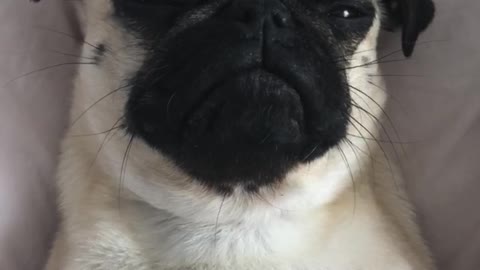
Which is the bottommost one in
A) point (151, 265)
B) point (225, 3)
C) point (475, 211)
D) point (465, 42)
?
point (475, 211)

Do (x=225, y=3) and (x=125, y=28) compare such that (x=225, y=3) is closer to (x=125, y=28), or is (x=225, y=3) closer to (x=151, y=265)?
(x=125, y=28)

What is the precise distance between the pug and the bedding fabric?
0.09m

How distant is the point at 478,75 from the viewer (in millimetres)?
1442

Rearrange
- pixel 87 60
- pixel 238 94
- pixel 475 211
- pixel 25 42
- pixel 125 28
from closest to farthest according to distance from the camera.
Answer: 1. pixel 238 94
2. pixel 125 28
3. pixel 87 60
4. pixel 475 211
5. pixel 25 42

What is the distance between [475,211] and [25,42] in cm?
110

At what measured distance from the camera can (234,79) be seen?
3.15 feet

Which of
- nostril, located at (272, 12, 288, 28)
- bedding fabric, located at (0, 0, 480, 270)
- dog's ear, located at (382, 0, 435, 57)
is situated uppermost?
nostril, located at (272, 12, 288, 28)

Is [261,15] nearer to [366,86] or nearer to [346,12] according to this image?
[346,12]

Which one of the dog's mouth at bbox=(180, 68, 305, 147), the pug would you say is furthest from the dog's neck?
the dog's mouth at bbox=(180, 68, 305, 147)

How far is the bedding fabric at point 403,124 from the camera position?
4.78 ft

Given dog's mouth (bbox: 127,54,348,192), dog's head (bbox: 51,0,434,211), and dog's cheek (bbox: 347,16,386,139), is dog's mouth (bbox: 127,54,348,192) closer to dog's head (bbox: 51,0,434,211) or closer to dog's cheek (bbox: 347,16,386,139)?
dog's head (bbox: 51,0,434,211)

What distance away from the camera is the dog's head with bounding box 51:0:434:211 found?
38.0 inches

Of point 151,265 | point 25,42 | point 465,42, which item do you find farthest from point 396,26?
point 25,42

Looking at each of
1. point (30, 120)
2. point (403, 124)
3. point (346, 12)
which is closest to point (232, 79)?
point (346, 12)
